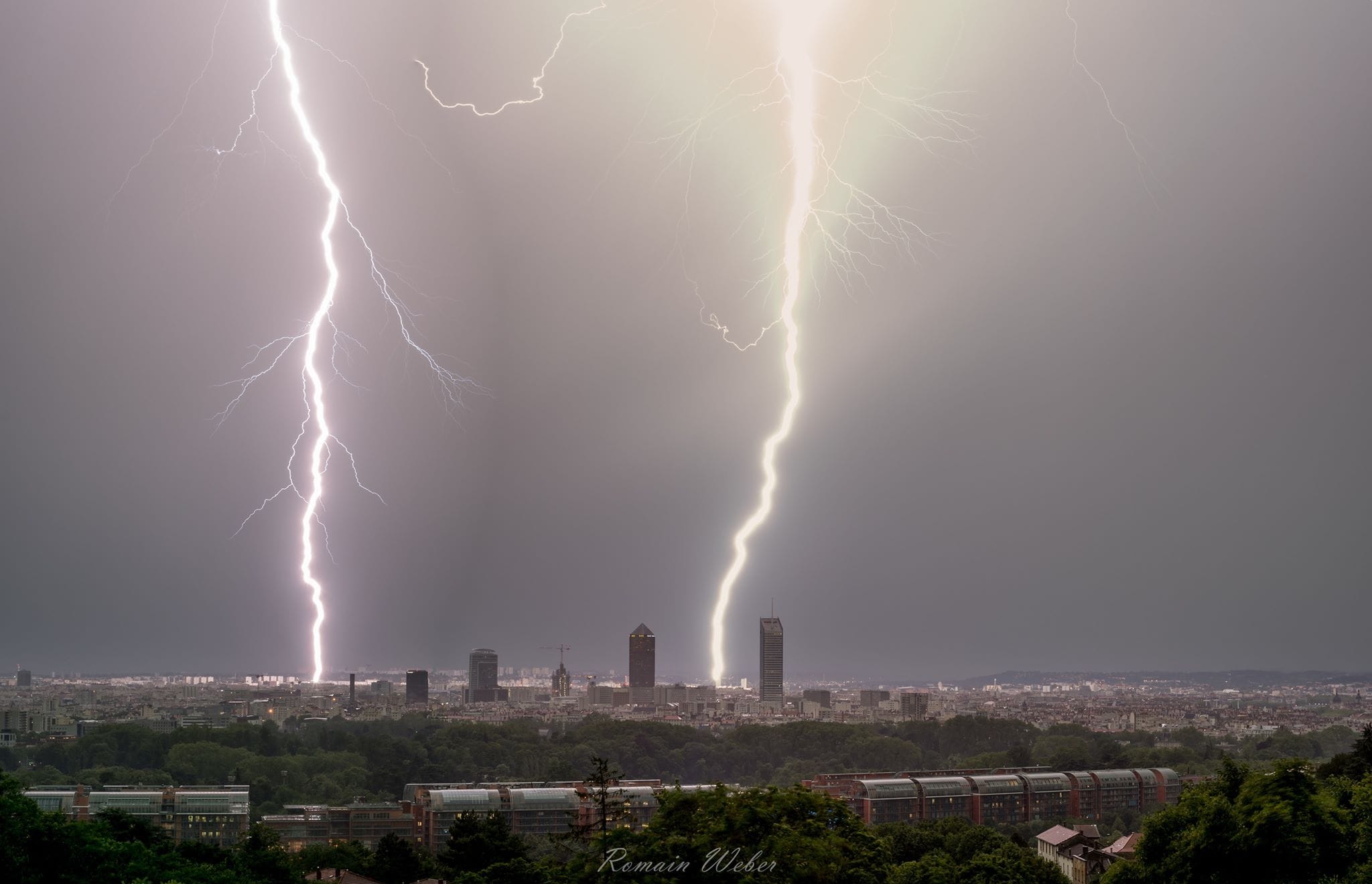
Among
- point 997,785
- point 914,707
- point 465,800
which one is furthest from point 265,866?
point 914,707

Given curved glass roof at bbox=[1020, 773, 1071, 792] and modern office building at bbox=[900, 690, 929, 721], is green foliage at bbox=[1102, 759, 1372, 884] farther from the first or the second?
modern office building at bbox=[900, 690, 929, 721]

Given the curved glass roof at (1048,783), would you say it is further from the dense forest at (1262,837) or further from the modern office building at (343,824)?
the dense forest at (1262,837)

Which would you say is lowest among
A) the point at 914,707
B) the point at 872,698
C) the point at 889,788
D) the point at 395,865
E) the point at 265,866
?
the point at 872,698

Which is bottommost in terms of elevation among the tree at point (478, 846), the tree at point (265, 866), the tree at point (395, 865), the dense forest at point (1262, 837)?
the tree at point (395, 865)

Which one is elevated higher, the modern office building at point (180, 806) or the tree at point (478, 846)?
the tree at point (478, 846)

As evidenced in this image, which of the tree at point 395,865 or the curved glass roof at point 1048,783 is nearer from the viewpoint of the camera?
the tree at point 395,865

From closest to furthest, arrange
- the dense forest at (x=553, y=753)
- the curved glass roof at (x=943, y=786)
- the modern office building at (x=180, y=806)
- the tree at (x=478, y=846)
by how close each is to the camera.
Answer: the tree at (x=478, y=846) < the modern office building at (x=180, y=806) < the curved glass roof at (x=943, y=786) < the dense forest at (x=553, y=753)

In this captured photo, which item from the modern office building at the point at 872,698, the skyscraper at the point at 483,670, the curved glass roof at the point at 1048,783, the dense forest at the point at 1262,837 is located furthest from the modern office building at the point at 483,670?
the dense forest at the point at 1262,837

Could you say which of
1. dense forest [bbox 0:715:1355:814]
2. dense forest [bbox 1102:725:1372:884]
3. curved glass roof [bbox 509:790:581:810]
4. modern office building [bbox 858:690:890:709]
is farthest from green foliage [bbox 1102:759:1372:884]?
modern office building [bbox 858:690:890:709]

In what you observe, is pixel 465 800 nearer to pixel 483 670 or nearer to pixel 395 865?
pixel 395 865
